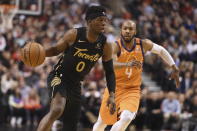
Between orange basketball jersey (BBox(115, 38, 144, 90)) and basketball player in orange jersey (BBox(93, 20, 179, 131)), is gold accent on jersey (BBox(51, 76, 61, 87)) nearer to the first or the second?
basketball player in orange jersey (BBox(93, 20, 179, 131))


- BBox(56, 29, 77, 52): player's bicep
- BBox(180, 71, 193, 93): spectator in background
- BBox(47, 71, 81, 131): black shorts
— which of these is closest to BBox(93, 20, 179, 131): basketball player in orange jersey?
BBox(47, 71, 81, 131): black shorts

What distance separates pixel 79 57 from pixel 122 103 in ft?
6.69

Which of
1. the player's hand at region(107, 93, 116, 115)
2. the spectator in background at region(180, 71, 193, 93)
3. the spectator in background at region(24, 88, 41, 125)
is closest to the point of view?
the player's hand at region(107, 93, 116, 115)

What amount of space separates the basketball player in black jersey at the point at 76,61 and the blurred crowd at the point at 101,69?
24.8 feet

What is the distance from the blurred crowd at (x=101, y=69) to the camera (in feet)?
53.2

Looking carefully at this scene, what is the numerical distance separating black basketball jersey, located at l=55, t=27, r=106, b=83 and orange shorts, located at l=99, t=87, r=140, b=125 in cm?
170

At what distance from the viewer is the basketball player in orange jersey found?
10.1 meters

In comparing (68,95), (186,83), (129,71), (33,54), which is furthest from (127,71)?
(186,83)

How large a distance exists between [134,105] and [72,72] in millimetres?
1994

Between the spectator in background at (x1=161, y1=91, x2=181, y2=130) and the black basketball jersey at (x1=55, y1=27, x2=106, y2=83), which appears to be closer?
the black basketball jersey at (x1=55, y1=27, x2=106, y2=83)

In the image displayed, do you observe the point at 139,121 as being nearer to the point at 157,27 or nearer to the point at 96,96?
the point at 96,96

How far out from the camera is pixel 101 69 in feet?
60.3

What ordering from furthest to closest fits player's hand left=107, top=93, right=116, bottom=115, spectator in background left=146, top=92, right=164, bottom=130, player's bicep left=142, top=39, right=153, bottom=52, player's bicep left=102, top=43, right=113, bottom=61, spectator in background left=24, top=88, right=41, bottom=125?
spectator in background left=146, top=92, right=164, bottom=130 < spectator in background left=24, top=88, right=41, bottom=125 < player's bicep left=142, top=39, right=153, bottom=52 < player's bicep left=102, top=43, right=113, bottom=61 < player's hand left=107, top=93, right=116, bottom=115

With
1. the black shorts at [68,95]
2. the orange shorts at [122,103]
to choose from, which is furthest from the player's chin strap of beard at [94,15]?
the orange shorts at [122,103]
